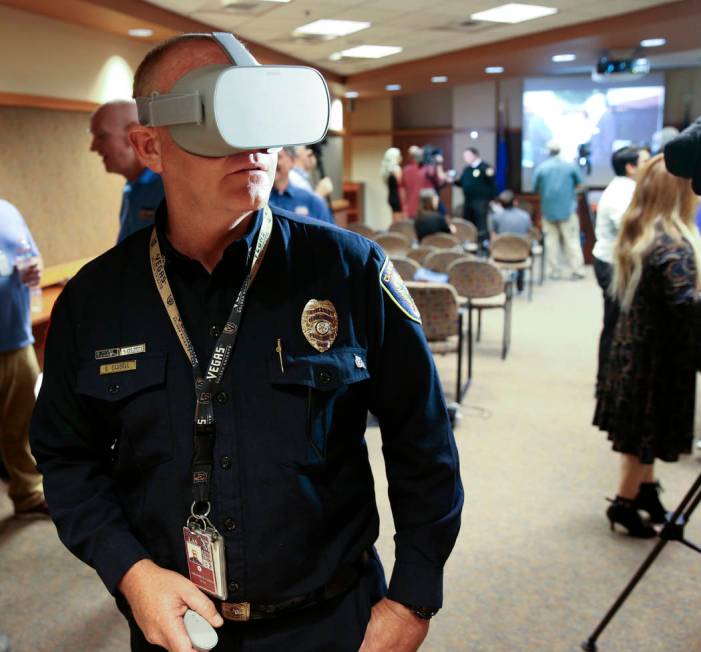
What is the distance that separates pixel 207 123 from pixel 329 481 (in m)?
0.52

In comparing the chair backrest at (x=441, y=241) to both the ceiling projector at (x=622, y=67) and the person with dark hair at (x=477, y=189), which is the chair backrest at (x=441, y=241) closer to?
the ceiling projector at (x=622, y=67)

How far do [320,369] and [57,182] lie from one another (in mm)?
4686

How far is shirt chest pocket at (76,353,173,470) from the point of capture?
3.38 feet

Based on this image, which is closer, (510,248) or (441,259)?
(441,259)

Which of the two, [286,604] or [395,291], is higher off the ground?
[395,291]

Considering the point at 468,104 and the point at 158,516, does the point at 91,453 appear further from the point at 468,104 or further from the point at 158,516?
the point at 468,104

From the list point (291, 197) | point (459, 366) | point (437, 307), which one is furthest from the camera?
point (459, 366)

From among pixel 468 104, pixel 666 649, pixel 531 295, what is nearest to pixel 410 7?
pixel 531 295

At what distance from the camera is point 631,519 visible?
116 inches

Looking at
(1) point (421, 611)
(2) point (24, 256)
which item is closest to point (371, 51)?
(2) point (24, 256)

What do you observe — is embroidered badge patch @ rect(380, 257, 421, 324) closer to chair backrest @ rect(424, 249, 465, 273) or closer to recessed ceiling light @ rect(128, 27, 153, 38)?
chair backrest @ rect(424, 249, 465, 273)

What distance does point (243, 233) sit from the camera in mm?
1084

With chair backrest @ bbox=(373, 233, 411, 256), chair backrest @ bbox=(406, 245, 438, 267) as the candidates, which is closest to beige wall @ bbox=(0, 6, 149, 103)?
chair backrest @ bbox=(373, 233, 411, 256)

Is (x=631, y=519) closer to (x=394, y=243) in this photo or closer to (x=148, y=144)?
(x=148, y=144)
